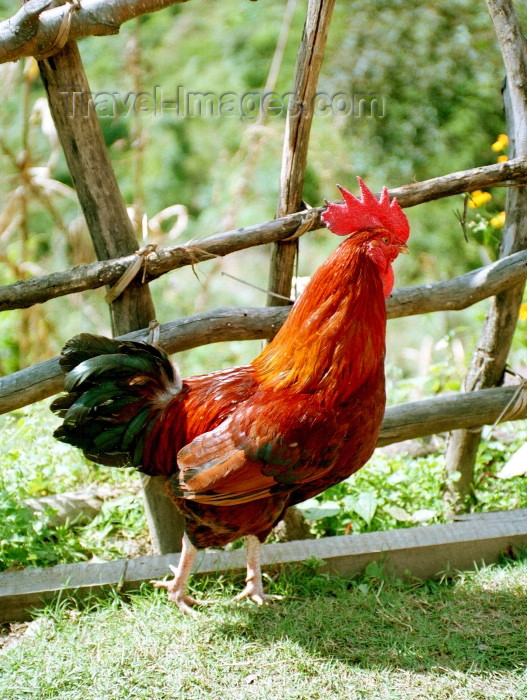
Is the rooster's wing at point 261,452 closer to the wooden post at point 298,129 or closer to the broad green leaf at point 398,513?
the wooden post at point 298,129

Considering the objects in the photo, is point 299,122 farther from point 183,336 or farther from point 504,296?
point 504,296

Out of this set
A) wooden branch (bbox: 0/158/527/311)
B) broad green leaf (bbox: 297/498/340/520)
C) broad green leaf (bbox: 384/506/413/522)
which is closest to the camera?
wooden branch (bbox: 0/158/527/311)

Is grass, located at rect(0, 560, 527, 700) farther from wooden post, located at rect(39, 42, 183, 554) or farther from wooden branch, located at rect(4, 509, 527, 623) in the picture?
wooden post, located at rect(39, 42, 183, 554)

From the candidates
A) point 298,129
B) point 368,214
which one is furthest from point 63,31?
point 368,214

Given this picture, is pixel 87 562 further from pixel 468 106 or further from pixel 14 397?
pixel 468 106

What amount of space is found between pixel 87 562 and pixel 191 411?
104cm

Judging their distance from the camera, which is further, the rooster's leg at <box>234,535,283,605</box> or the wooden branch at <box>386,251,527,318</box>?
the wooden branch at <box>386,251,527,318</box>

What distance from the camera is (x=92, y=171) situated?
2615mm

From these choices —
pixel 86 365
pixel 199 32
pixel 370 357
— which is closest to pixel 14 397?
pixel 86 365

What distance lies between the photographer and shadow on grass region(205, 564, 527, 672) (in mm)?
2506

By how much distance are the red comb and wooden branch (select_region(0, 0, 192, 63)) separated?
993 mm

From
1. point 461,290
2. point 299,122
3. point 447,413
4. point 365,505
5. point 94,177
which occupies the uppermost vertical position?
point 299,122

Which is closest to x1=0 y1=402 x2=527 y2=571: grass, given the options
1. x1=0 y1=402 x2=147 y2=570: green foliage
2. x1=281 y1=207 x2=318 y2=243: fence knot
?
x1=0 y1=402 x2=147 y2=570: green foliage

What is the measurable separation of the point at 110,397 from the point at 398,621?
4.72 feet
